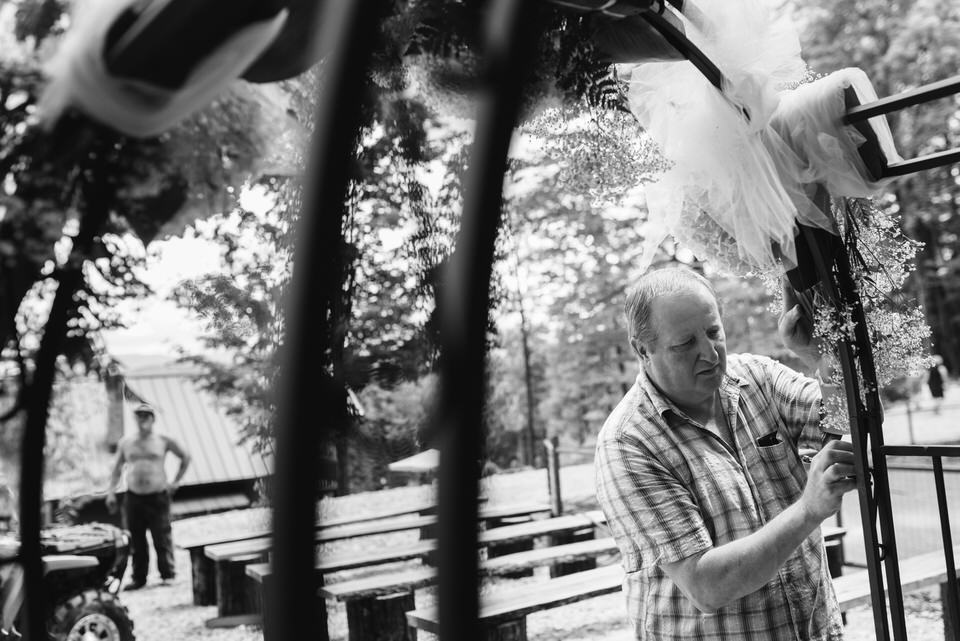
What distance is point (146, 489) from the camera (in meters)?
2.68

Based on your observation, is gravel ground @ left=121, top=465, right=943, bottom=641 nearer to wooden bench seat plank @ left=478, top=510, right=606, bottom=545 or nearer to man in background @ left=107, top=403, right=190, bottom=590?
man in background @ left=107, top=403, right=190, bottom=590

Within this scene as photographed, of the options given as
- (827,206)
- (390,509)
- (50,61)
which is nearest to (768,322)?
(827,206)

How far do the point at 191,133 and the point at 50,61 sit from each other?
0.52 ft

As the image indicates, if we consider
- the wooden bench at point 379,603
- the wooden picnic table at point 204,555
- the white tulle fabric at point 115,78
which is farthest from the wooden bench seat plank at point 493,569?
the white tulle fabric at point 115,78

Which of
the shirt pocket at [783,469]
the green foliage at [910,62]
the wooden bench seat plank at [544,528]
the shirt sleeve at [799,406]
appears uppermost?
the green foliage at [910,62]

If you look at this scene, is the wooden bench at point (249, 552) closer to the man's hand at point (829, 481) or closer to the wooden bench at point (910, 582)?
the man's hand at point (829, 481)

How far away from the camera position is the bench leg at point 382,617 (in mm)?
3841

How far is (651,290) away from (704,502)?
0.55 metres

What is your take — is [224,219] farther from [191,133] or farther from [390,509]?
[390,509]

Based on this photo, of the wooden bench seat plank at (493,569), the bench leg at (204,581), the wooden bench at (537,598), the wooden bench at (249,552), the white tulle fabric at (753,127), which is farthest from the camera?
the bench leg at (204,581)

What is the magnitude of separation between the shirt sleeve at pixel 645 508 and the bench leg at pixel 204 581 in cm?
384

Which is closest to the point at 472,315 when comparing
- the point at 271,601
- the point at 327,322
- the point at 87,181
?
the point at 327,322

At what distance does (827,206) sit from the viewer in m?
1.80

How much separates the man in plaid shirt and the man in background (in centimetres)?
104
